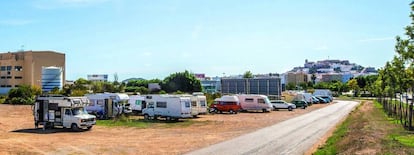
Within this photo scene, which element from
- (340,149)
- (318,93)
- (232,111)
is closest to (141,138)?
(340,149)

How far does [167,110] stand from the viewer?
39.9 metres

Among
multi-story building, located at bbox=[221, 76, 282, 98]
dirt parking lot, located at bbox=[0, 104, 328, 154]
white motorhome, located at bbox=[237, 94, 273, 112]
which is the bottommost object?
dirt parking lot, located at bbox=[0, 104, 328, 154]

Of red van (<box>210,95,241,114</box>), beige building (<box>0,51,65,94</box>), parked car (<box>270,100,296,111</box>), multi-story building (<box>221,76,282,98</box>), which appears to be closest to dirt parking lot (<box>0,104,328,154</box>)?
red van (<box>210,95,241,114</box>)

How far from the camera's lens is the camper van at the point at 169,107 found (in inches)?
1543

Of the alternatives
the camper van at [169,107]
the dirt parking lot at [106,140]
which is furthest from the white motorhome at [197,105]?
the dirt parking lot at [106,140]

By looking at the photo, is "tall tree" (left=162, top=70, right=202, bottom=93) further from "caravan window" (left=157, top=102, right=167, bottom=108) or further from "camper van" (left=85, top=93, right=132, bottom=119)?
"caravan window" (left=157, top=102, right=167, bottom=108)

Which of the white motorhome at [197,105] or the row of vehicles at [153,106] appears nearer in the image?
the row of vehicles at [153,106]

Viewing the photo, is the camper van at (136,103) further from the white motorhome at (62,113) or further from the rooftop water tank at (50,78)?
the rooftop water tank at (50,78)

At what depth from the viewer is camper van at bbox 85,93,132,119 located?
42438 mm

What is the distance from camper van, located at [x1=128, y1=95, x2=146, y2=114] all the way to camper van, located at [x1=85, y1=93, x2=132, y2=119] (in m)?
4.09

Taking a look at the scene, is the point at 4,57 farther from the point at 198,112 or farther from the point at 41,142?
the point at 41,142

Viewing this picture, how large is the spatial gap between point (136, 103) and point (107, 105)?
19.7ft

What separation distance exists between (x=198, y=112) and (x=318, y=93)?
181 ft

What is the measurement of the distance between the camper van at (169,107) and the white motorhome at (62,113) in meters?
9.75
